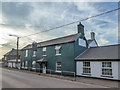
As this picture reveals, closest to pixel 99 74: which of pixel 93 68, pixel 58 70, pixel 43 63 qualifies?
pixel 93 68

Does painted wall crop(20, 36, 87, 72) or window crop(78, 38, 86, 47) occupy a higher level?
window crop(78, 38, 86, 47)

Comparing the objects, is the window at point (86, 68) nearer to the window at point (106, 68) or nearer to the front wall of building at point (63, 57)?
the front wall of building at point (63, 57)

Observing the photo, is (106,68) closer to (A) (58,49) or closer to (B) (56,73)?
(B) (56,73)

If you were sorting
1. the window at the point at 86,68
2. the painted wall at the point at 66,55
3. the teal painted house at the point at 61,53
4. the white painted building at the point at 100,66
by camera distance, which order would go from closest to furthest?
the white painted building at the point at 100,66 → the window at the point at 86,68 → the painted wall at the point at 66,55 → the teal painted house at the point at 61,53

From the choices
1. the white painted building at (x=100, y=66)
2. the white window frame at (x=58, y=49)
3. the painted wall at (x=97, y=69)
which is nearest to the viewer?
the painted wall at (x=97, y=69)

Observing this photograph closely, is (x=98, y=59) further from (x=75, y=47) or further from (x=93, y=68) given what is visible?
(x=75, y=47)

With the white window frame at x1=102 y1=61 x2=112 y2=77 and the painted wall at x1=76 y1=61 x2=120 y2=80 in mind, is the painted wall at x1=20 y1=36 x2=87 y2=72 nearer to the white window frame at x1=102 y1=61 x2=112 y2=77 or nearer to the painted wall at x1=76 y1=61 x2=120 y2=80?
the painted wall at x1=76 y1=61 x2=120 y2=80

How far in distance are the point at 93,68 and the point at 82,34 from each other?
7.56 m

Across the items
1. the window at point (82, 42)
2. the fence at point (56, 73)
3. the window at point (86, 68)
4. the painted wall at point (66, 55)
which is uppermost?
the window at point (82, 42)

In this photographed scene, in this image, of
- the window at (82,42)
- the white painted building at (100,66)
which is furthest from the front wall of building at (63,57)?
the window at (82,42)

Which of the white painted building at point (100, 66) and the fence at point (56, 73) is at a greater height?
the white painted building at point (100, 66)

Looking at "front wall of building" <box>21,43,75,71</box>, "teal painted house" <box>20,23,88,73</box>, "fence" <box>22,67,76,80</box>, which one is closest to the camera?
"fence" <box>22,67,76,80</box>

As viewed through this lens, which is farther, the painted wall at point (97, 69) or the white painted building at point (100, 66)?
the white painted building at point (100, 66)

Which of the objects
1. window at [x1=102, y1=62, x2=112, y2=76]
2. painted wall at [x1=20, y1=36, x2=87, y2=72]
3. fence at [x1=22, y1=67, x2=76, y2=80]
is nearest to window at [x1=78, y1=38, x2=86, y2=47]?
painted wall at [x1=20, y1=36, x2=87, y2=72]
